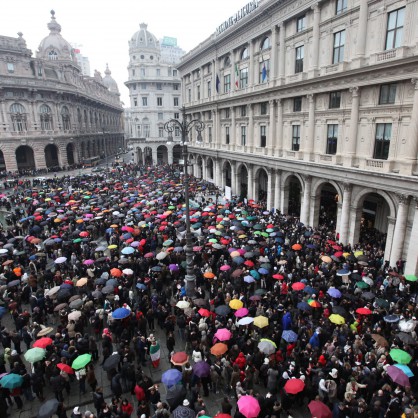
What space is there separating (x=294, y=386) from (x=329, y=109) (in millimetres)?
20798

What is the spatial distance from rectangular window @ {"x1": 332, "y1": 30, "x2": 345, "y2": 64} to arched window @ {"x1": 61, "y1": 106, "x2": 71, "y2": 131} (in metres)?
57.2

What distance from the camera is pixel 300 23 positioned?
26.5 meters

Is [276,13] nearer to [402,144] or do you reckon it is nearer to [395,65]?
[395,65]

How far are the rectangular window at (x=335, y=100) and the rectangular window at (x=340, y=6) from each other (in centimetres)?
543

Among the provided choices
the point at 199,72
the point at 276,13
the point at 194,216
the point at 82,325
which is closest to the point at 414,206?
the point at 194,216

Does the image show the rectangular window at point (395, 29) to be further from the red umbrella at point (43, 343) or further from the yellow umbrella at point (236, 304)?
the red umbrella at point (43, 343)

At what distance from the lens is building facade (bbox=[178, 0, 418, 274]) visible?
18938 millimetres

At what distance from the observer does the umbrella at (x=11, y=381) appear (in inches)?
381

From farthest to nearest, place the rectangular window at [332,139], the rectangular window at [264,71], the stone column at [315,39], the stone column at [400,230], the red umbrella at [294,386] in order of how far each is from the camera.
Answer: the rectangular window at [264,71], the rectangular window at [332,139], the stone column at [315,39], the stone column at [400,230], the red umbrella at [294,386]

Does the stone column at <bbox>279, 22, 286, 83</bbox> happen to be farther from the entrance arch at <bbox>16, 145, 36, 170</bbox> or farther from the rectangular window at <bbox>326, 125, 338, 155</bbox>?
the entrance arch at <bbox>16, 145, 36, 170</bbox>

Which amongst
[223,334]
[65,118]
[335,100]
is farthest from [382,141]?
[65,118]

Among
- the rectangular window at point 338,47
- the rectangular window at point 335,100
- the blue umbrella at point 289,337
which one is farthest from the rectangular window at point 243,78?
the blue umbrella at point 289,337

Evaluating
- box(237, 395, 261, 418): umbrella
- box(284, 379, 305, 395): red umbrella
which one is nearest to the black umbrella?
box(237, 395, 261, 418): umbrella

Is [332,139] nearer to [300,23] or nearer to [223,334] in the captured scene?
[300,23]
